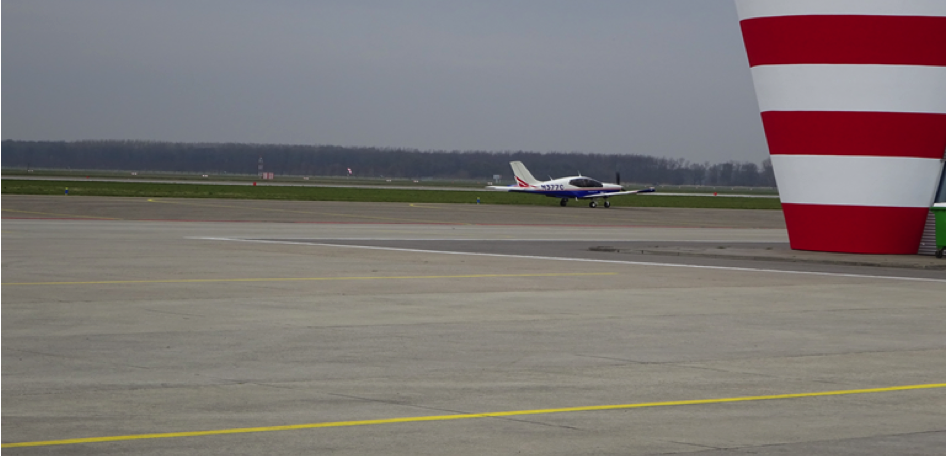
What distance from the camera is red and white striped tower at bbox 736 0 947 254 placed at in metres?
30.5

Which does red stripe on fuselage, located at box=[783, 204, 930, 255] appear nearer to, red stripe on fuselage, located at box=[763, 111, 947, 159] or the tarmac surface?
red stripe on fuselage, located at box=[763, 111, 947, 159]

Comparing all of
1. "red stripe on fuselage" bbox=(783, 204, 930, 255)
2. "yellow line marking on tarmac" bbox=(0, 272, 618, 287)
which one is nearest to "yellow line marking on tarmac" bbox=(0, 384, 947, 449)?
"yellow line marking on tarmac" bbox=(0, 272, 618, 287)

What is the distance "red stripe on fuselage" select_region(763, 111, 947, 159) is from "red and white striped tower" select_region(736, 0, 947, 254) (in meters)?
0.03

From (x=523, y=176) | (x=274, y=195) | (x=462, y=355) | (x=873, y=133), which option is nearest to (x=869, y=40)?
(x=873, y=133)

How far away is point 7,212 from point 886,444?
50.2m

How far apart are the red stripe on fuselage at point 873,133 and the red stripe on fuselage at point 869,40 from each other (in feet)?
4.86

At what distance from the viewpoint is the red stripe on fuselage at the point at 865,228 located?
31609mm

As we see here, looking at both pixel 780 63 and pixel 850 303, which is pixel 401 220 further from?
pixel 850 303

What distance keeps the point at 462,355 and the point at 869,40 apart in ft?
70.6

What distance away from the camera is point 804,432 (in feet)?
29.2

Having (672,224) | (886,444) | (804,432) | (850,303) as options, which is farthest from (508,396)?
(672,224)

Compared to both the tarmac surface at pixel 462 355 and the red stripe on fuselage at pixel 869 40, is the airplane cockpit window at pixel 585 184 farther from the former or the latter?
the tarmac surface at pixel 462 355

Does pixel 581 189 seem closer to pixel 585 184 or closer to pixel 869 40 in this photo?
pixel 585 184

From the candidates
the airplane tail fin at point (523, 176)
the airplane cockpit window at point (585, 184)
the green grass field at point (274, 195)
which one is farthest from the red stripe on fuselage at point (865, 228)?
the airplane tail fin at point (523, 176)
